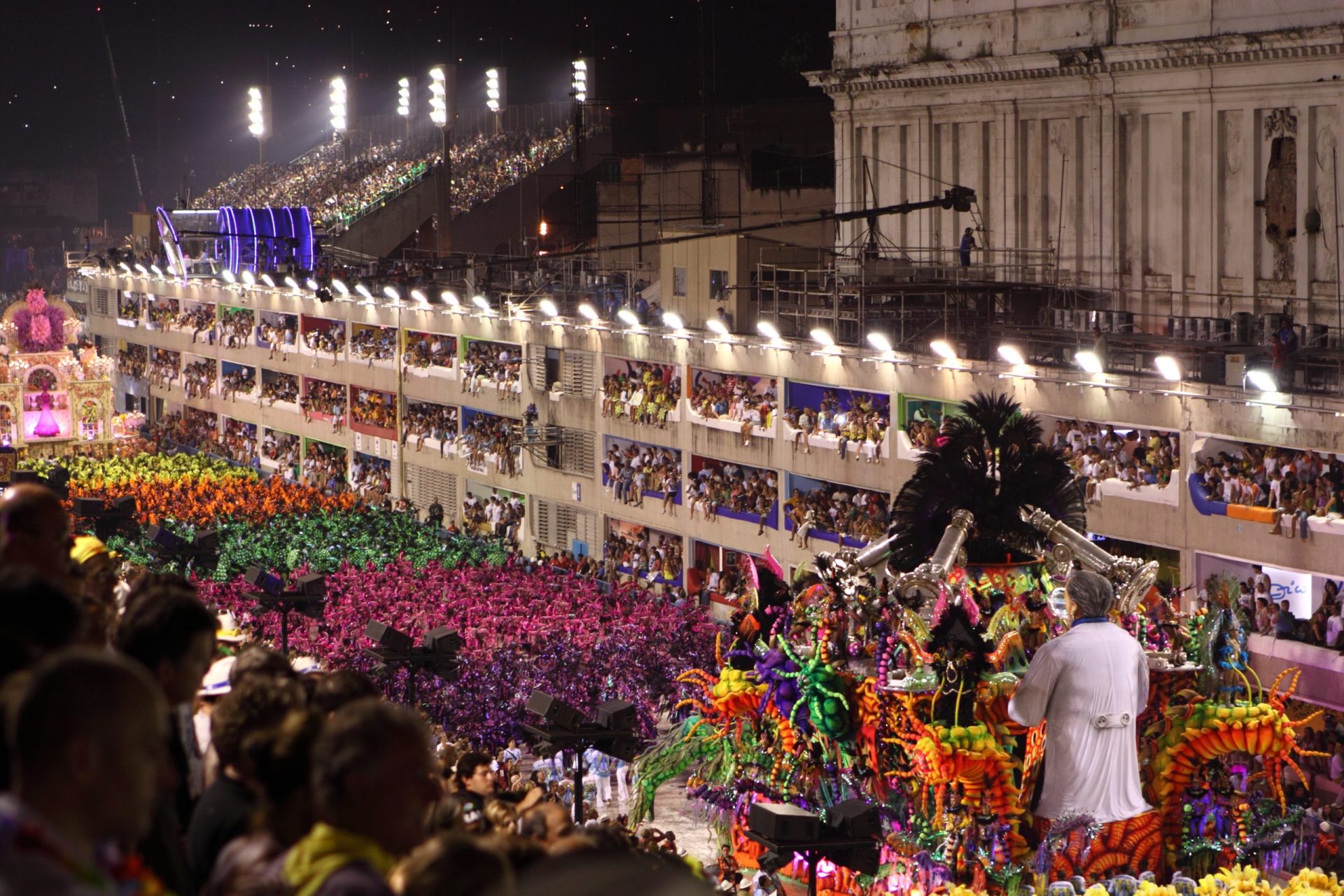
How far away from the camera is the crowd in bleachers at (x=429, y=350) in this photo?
51.2 meters

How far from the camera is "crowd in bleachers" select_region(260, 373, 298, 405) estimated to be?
6038cm

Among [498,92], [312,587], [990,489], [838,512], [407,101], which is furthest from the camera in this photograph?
[407,101]

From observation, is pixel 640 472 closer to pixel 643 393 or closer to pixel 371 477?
pixel 643 393

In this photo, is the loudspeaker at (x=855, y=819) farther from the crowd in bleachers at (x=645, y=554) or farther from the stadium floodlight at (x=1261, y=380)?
the crowd in bleachers at (x=645, y=554)

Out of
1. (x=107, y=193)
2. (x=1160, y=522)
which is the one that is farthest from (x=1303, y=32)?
(x=107, y=193)

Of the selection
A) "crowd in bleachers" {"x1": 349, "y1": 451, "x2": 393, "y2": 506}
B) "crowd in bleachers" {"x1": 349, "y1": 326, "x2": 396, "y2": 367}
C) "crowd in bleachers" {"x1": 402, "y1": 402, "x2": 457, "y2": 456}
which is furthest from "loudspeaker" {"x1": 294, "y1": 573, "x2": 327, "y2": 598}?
"crowd in bleachers" {"x1": 349, "y1": 326, "x2": 396, "y2": 367}

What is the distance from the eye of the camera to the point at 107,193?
95562 millimetres

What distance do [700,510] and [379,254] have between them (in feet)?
101

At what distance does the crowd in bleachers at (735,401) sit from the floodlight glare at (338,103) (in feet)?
136

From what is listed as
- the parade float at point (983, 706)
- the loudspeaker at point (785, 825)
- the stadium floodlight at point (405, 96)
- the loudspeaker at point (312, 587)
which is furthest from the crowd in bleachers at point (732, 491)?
the stadium floodlight at point (405, 96)

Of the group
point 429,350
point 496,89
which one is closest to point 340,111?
point 496,89

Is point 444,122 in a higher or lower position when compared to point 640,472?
higher

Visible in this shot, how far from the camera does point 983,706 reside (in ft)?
54.7

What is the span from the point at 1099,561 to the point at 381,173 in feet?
191
